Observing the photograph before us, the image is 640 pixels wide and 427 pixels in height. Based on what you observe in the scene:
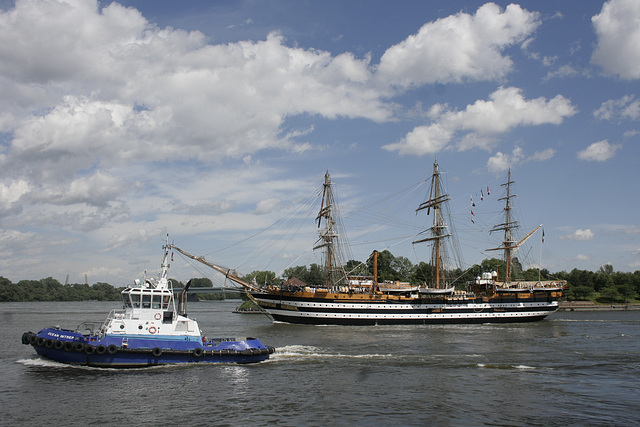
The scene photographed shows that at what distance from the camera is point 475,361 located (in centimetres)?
3469

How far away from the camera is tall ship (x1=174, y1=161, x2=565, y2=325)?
6731 centimetres

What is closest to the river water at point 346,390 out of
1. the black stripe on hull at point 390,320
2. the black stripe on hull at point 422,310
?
the black stripe on hull at point 422,310

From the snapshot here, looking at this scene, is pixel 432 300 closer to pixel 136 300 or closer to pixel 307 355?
pixel 307 355

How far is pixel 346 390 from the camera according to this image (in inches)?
1008

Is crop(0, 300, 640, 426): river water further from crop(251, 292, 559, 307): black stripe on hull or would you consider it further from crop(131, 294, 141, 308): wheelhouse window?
crop(251, 292, 559, 307): black stripe on hull

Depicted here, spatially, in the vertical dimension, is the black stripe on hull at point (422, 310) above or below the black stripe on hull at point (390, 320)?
above

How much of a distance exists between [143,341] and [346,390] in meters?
14.1

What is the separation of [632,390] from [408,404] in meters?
13.5

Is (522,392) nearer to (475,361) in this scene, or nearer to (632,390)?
(632,390)

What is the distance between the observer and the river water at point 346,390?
21016 mm

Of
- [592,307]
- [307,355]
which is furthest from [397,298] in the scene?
[592,307]

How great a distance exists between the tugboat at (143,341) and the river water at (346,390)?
774 mm

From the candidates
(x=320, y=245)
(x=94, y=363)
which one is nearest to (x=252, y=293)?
(x=320, y=245)

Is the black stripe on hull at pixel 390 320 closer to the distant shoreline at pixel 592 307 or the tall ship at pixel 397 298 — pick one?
the tall ship at pixel 397 298
